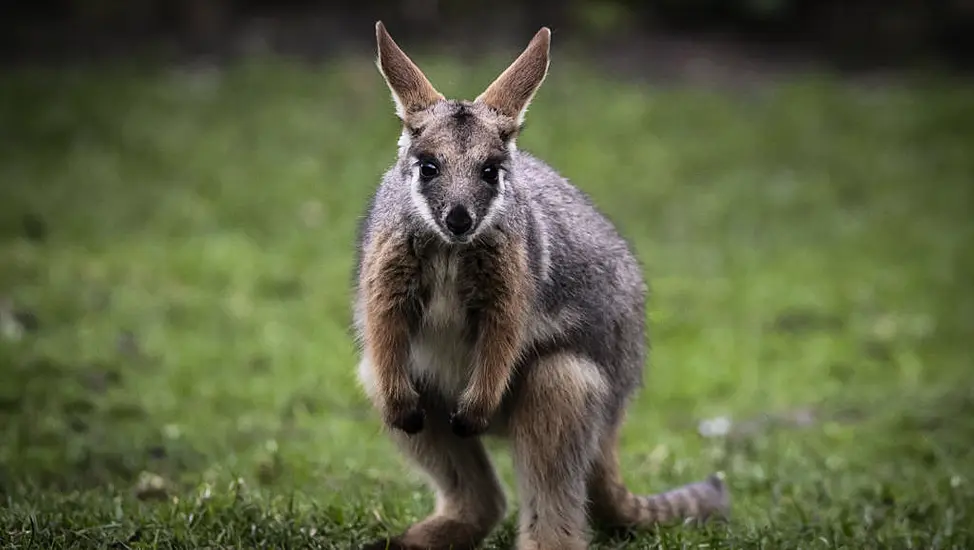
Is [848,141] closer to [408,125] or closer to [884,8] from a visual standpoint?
[884,8]

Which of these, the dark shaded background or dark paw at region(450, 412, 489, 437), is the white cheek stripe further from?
the dark shaded background

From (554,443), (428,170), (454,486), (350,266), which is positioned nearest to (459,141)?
(428,170)

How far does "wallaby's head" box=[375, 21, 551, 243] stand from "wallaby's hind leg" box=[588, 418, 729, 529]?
1385mm

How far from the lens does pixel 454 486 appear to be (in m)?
5.69

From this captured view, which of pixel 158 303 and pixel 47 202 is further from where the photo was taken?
pixel 47 202

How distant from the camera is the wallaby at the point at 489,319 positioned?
16.3 feet

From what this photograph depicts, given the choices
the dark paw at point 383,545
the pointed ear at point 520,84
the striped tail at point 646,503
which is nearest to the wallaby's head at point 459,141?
the pointed ear at point 520,84

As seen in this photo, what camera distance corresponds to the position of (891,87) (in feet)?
60.1

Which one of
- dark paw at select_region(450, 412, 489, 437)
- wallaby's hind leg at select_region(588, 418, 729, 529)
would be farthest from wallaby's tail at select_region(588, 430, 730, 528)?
dark paw at select_region(450, 412, 489, 437)

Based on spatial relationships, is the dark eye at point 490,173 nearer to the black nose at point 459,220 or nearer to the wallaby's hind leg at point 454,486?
the black nose at point 459,220

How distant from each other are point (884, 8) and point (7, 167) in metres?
12.0

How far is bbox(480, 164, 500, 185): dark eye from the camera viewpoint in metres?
4.91

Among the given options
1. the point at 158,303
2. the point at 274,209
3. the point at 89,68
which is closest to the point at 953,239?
the point at 274,209

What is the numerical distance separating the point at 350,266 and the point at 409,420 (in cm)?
826
